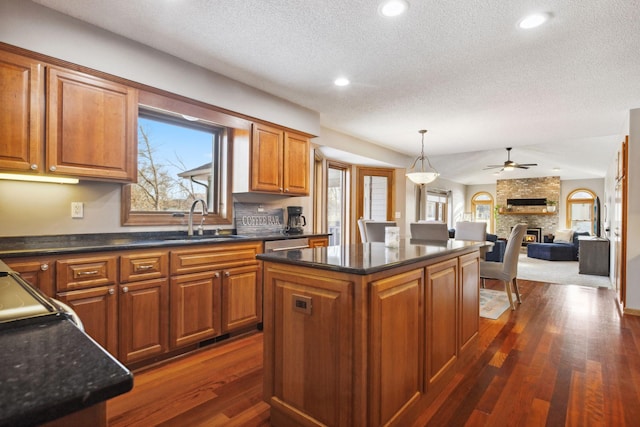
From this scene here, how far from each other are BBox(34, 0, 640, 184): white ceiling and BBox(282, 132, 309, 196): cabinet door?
426 mm

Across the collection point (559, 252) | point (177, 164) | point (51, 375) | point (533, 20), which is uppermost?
point (533, 20)

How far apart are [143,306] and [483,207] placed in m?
13.2

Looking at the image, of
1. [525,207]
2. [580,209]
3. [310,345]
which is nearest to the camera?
[310,345]

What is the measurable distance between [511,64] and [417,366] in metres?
2.45

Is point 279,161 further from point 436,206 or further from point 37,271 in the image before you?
point 436,206

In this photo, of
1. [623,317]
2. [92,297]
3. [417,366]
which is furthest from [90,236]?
[623,317]

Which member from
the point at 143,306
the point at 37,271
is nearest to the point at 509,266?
the point at 143,306

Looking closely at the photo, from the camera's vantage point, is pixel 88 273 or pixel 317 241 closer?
pixel 88 273

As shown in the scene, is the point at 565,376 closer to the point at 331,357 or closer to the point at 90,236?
the point at 331,357

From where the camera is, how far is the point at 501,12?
6.78 ft

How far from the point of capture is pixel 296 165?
3.83 m

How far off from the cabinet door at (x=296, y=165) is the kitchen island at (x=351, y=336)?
189cm

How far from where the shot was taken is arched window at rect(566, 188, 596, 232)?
10797mm

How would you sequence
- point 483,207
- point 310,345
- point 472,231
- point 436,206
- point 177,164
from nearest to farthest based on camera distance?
point 310,345
point 177,164
point 472,231
point 436,206
point 483,207
